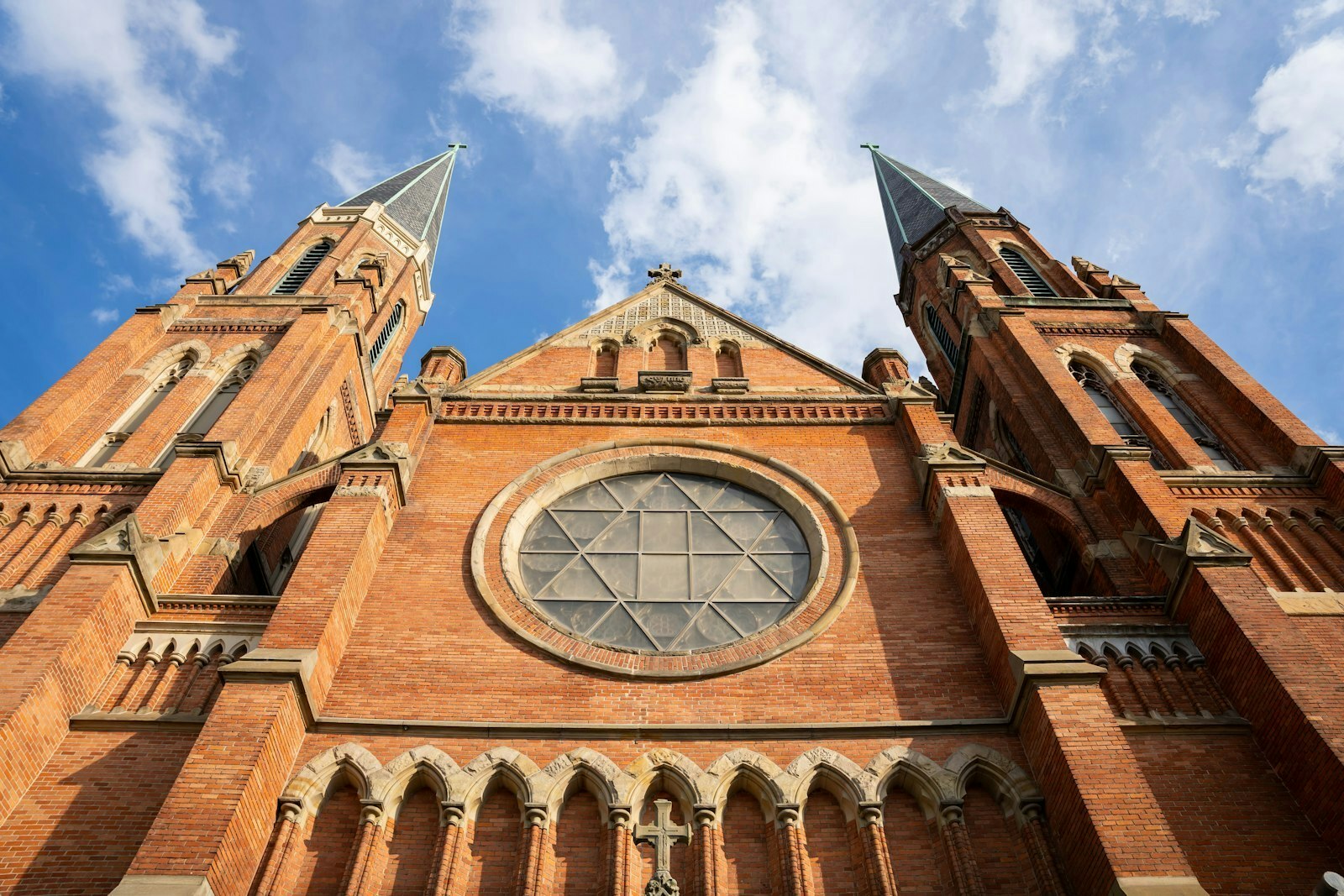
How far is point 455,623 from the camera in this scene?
393 inches

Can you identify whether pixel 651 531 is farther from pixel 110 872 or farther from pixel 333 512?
pixel 110 872

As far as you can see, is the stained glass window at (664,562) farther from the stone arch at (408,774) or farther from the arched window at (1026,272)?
the arched window at (1026,272)

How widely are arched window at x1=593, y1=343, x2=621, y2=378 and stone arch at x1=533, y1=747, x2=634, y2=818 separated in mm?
7958

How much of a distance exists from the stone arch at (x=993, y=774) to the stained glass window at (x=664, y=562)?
2540 millimetres

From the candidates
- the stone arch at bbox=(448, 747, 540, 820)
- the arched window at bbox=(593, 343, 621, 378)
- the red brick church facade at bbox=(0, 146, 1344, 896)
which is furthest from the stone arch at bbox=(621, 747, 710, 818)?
the arched window at bbox=(593, 343, 621, 378)

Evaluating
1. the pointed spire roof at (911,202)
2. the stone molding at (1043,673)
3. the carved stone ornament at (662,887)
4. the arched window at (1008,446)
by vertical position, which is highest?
the pointed spire roof at (911,202)

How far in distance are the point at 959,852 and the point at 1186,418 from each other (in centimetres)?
1102

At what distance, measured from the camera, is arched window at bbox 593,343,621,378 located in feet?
50.8

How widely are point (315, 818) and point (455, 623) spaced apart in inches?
97.5

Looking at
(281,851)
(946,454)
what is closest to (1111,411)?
(946,454)

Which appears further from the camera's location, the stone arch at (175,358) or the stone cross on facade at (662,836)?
the stone arch at (175,358)

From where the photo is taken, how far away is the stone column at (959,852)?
23.9 feet

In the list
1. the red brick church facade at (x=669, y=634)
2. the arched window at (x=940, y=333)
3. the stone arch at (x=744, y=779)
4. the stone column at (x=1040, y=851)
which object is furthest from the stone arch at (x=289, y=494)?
the arched window at (x=940, y=333)

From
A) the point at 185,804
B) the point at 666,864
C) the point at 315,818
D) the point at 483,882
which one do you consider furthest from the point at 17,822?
the point at 666,864
